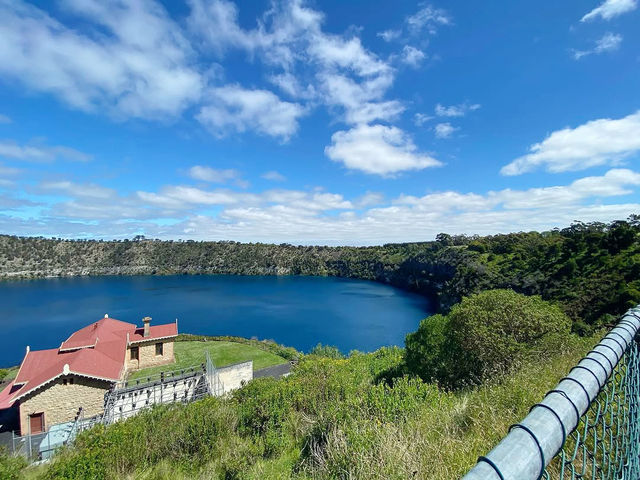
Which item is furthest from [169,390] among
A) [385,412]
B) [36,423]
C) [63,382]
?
[385,412]

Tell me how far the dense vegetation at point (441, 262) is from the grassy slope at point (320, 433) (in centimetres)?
2471

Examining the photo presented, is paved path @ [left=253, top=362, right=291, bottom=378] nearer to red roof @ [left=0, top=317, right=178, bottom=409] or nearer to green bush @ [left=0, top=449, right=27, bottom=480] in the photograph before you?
red roof @ [left=0, top=317, right=178, bottom=409]

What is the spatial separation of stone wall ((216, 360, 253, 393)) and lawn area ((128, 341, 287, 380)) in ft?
11.5

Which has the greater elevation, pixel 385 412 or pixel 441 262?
pixel 385 412

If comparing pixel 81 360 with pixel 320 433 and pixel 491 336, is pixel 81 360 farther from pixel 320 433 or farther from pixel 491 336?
pixel 491 336

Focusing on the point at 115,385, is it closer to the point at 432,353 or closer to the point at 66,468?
the point at 66,468

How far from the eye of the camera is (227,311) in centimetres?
6581

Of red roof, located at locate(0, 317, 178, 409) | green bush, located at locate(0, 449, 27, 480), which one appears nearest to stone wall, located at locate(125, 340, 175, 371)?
red roof, located at locate(0, 317, 178, 409)

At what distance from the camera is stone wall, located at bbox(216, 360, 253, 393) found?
21406 mm

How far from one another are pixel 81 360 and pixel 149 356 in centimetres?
710

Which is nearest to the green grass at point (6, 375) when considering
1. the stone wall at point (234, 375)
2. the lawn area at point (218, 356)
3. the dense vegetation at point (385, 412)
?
the lawn area at point (218, 356)

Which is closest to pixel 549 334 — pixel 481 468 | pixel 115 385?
pixel 481 468

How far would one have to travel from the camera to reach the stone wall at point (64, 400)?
15.8 meters

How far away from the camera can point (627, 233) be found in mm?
35531
